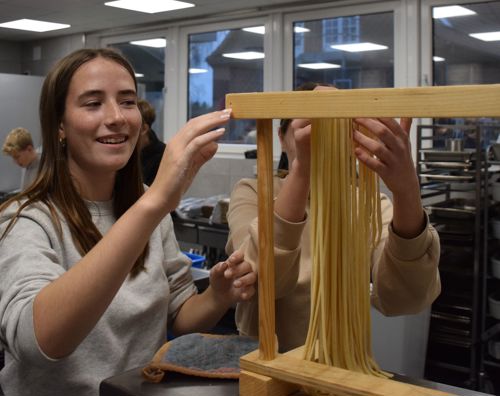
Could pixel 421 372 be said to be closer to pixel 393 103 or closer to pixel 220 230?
pixel 220 230

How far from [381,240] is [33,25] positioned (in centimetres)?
497

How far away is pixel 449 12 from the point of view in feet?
12.3

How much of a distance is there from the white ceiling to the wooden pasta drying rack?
3.66 meters

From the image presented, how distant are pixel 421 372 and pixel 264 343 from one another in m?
2.57

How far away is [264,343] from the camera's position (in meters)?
0.77

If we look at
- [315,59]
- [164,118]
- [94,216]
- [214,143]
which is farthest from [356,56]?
[214,143]

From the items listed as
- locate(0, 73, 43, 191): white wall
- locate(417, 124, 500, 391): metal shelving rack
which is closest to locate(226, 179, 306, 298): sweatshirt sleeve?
locate(417, 124, 500, 391): metal shelving rack

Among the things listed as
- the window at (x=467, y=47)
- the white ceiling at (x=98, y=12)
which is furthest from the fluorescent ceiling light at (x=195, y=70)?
the window at (x=467, y=47)

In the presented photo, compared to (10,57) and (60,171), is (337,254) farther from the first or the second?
(10,57)

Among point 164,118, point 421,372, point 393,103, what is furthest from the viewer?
point 164,118

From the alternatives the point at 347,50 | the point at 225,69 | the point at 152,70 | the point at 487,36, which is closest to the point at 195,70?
the point at 225,69

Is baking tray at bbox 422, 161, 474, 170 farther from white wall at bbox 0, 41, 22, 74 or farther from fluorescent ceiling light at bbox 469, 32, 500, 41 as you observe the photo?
white wall at bbox 0, 41, 22, 74

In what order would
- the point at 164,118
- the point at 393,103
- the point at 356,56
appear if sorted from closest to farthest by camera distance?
the point at 393,103 < the point at 356,56 < the point at 164,118

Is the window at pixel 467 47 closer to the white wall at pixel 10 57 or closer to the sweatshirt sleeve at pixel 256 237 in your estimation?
the sweatshirt sleeve at pixel 256 237
